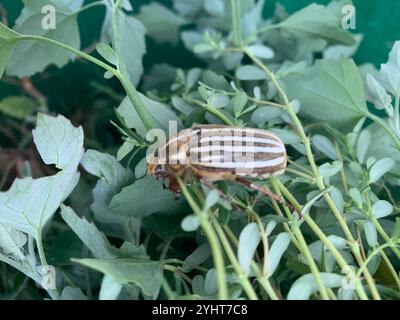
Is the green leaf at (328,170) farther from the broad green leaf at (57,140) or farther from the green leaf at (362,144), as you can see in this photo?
the broad green leaf at (57,140)

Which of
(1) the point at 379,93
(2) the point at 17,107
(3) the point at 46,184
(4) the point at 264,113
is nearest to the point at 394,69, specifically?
(1) the point at 379,93

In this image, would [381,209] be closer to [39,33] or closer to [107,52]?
[107,52]

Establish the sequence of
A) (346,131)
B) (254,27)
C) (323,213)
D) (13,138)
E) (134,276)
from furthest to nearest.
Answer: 1. (13,138)
2. (254,27)
3. (346,131)
4. (323,213)
5. (134,276)

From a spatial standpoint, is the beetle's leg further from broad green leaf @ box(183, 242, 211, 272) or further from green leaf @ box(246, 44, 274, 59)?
green leaf @ box(246, 44, 274, 59)

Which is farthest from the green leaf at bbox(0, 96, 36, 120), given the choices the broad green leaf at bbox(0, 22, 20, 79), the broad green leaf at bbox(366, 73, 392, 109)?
the broad green leaf at bbox(366, 73, 392, 109)

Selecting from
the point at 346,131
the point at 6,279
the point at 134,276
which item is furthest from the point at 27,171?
the point at 346,131

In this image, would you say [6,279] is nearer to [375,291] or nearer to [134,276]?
[134,276]
